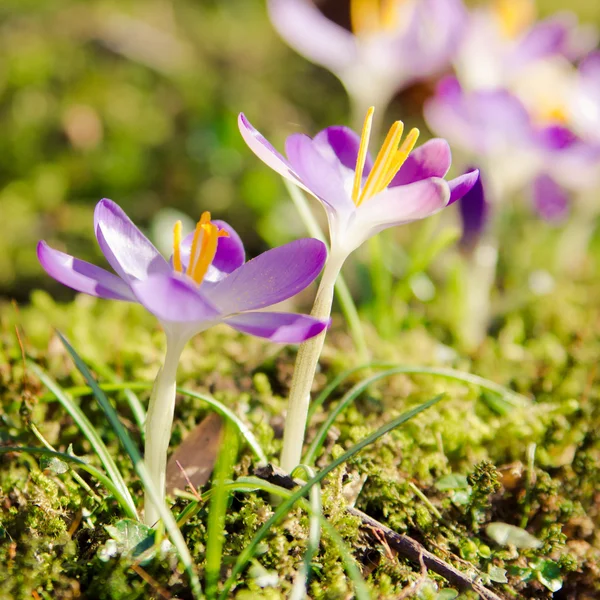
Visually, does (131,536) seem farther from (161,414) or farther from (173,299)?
(173,299)

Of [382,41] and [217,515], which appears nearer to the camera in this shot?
[217,515]

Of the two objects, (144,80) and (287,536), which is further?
(144,80)

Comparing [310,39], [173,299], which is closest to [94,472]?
[173,299]

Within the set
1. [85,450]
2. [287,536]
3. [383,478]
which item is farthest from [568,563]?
[85,450]

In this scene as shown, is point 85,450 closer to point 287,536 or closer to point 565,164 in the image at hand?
point 287,536

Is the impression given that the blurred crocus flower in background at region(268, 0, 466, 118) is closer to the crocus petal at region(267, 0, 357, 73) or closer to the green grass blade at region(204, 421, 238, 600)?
the crocus petal at region(267, 0, 357, 73)

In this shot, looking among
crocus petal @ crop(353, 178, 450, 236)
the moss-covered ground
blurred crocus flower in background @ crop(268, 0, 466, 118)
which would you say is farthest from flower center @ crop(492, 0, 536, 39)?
crocus petal @ crop(353, 178, 450, 236)

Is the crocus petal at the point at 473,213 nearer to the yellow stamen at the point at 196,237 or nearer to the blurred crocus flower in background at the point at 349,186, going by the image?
the blurred crocus flower in background at the point at 349,186
